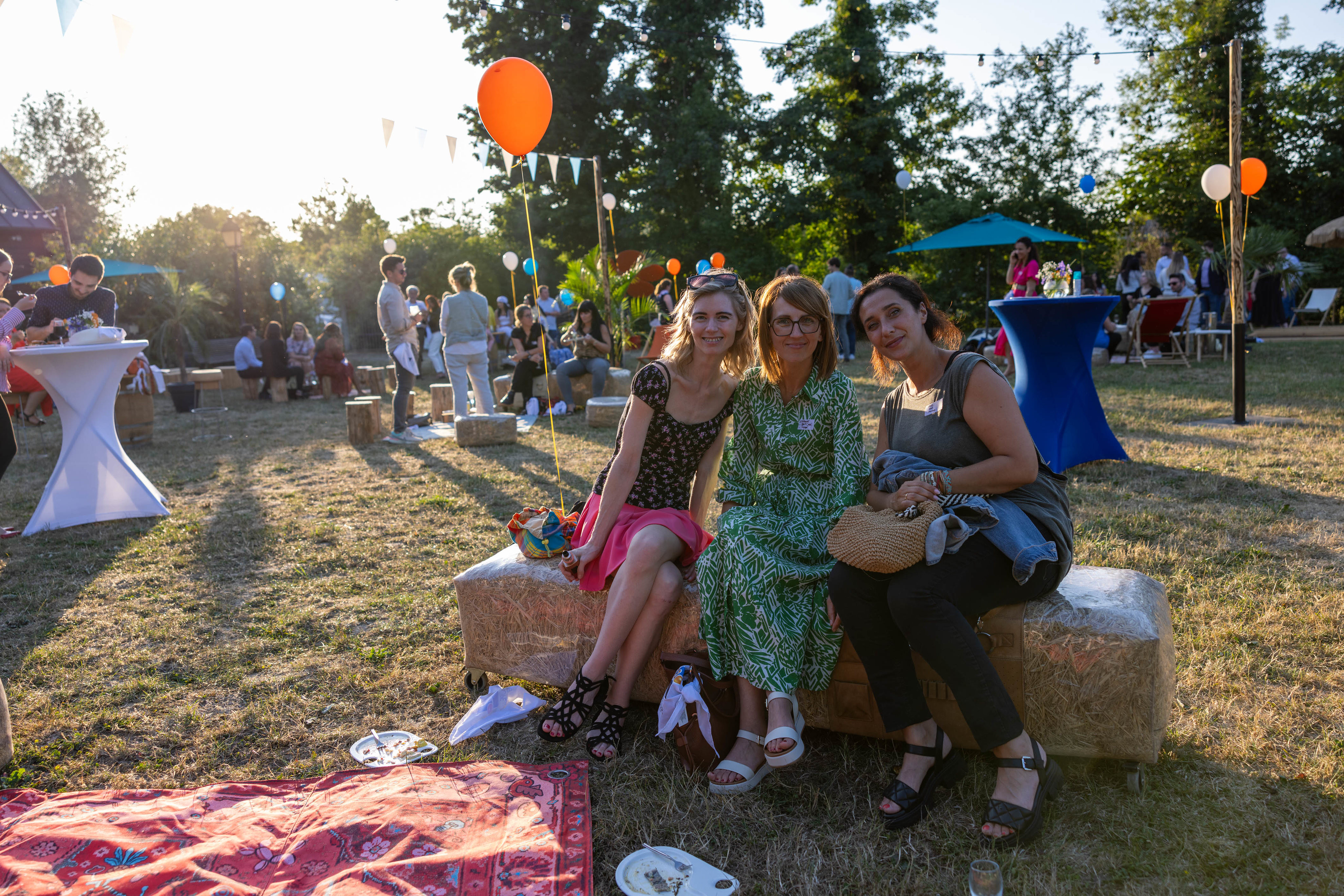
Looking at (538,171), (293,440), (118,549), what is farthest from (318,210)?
(118,549)

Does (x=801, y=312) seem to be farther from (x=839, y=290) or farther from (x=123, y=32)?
(x=839, y=290)

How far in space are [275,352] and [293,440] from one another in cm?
450

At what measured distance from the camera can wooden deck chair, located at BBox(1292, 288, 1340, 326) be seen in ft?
52.4

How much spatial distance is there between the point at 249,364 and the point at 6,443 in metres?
10.0

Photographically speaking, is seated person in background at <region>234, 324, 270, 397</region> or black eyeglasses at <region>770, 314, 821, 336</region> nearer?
black eyeglasses at <region>770, 314, 821, 336</region>

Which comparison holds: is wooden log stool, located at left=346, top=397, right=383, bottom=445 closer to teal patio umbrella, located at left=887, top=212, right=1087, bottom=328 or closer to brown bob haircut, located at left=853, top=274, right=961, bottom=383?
brown bob haircut, located at left=853, top=274, right=961, bottom=383

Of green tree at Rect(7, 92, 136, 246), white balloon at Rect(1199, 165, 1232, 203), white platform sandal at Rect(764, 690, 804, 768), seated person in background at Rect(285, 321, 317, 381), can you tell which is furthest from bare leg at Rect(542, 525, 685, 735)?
green tree at Rect(7, 92, 136, 246)

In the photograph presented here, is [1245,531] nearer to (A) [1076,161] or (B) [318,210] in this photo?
(A) [1076,161]

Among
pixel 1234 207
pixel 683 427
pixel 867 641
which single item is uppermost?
pixel 1234 207

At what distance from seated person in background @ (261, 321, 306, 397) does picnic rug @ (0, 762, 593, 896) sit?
11613mm

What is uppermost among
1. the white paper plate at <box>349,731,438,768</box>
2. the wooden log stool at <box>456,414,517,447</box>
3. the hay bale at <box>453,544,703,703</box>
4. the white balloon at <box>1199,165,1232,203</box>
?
the white balloon at <box>1199,165,1232,203</box>

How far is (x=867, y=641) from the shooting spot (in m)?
2.28

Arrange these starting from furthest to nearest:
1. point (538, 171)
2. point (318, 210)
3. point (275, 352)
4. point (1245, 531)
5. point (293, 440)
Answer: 1. point (318, 210)
2. point (538, 171)
3. point (275, 352)
4. point (293, 440)
5. point (1245, 531)

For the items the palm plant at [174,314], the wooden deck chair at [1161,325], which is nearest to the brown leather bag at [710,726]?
the wooden deck chair at [1161,325]
